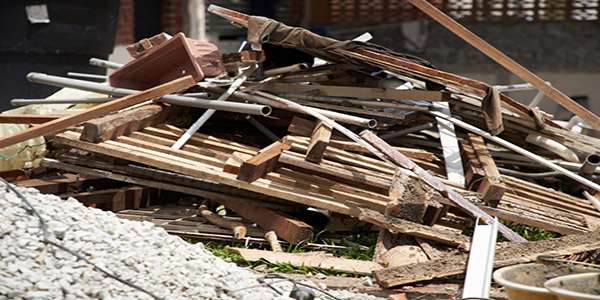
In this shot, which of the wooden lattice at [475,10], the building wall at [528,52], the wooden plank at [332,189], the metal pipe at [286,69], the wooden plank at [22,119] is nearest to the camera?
the wooden plank at [332,189]

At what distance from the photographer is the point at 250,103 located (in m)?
5.38

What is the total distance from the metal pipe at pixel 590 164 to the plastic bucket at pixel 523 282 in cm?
225

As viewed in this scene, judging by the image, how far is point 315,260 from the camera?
4.12 metres

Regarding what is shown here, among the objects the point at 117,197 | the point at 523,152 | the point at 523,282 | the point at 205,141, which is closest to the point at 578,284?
the point at 523,282

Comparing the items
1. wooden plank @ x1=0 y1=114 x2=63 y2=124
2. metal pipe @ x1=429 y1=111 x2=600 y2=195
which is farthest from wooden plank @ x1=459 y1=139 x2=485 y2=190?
wooden plank @ x1=0 y1=114 x2=63 y2=124

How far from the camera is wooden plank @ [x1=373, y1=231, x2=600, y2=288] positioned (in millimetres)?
3785

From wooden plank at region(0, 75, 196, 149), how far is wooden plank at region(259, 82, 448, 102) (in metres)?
0.82

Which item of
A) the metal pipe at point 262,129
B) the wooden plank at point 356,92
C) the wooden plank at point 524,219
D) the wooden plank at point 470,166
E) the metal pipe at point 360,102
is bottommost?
the wooden plank at point 524,219

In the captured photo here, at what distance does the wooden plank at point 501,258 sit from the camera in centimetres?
379

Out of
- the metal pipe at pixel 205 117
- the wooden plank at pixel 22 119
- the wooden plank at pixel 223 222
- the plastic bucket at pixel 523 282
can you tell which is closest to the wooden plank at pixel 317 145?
the wooden plank at pixel 223 222

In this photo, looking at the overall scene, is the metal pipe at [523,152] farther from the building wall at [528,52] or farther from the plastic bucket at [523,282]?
the building wall at [528,52]

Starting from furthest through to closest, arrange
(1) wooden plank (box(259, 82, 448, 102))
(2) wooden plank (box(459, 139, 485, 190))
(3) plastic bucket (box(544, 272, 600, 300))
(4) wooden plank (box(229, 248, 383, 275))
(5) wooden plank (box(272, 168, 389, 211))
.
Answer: (1) wooden plank (box(259, 82, 448, 102)) < (2) wooden plank (box(459, 139, 485, 190)) < (5) wooden plank (box(272, 168, 389, 211)) < (4) wooden plank (box(229, 248, 383, 275)) < (3) plastic bucket (box(544, 272, 600, 300))

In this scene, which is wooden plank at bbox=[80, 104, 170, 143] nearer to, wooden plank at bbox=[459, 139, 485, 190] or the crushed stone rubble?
the crushed stone rubble

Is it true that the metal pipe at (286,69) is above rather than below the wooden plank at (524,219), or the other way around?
above
